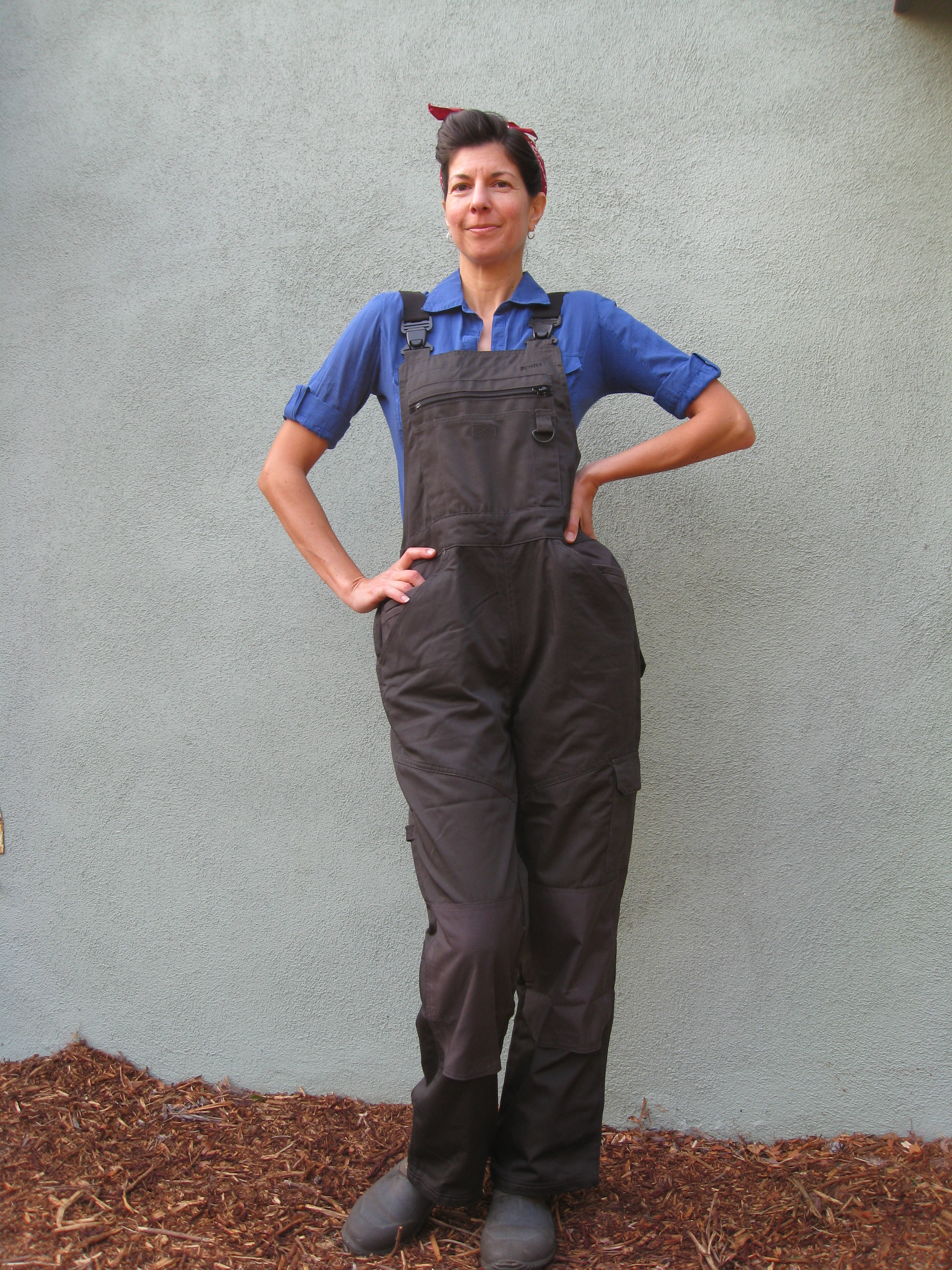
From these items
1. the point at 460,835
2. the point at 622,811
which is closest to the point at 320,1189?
the point at 460,835

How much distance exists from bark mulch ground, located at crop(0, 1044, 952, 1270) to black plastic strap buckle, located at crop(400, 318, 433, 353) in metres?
1.79

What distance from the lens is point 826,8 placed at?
232 centimetres

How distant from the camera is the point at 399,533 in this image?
2.42 m

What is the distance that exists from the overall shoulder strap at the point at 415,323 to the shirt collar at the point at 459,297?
0.5 inches

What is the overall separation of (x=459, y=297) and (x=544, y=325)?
0.61ft

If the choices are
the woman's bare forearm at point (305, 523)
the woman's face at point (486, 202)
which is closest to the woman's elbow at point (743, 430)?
the woman's face at point (486, 202)

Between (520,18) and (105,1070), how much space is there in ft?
9.71

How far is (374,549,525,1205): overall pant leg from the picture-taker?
167cm

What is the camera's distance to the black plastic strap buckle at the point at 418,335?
6.04 ft

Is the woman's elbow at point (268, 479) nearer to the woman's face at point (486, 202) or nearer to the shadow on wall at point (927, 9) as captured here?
the woman's face at point (486, 202)

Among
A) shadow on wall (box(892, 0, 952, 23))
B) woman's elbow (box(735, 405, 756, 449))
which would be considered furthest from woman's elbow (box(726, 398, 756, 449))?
shadow on wall (box(892, 0, 952, 23))

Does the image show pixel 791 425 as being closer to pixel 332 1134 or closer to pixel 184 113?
pixel 184 113

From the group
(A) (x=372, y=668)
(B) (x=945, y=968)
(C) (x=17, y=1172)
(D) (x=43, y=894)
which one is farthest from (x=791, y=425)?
(C) (x=17, y=1172)

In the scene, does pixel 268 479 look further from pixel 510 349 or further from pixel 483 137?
pixel 483 137
